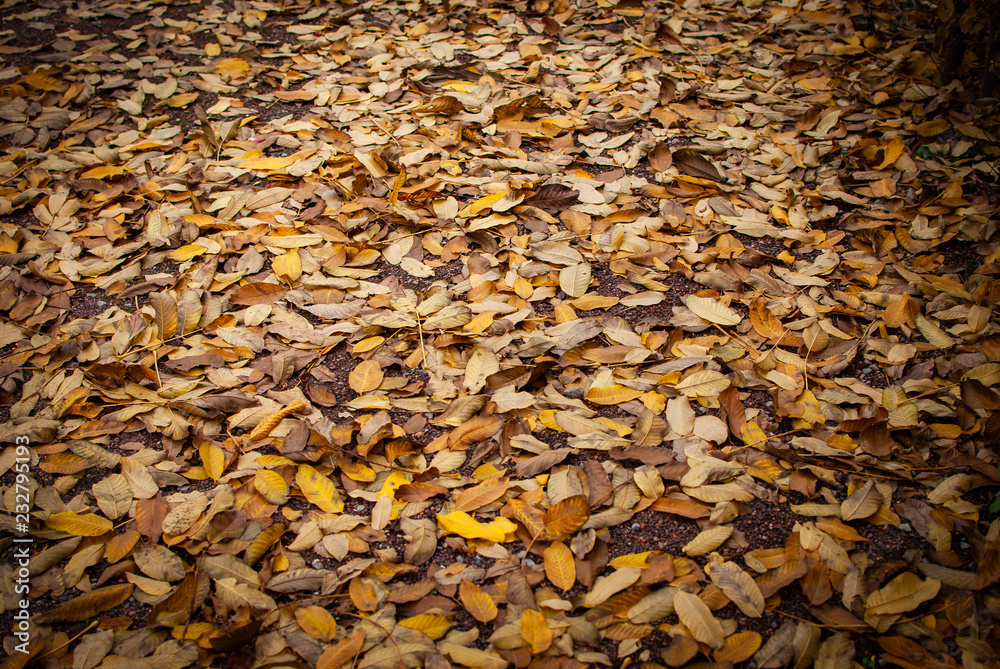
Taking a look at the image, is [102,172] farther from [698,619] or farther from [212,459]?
[698,619]

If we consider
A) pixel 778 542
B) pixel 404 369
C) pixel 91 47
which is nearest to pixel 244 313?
pixel 404 369

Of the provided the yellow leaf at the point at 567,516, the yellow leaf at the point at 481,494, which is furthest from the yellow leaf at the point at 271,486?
the yellow leaf at the point at 567,516

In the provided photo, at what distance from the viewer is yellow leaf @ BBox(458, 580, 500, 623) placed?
1.17 m

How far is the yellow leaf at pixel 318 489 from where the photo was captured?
134 cm

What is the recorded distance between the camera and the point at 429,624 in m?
1.16

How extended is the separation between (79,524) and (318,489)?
0.49 metres

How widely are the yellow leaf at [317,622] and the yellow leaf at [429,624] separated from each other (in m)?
0.13

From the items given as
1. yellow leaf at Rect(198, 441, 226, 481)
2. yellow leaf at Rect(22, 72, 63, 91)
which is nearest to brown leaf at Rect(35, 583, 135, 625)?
yellow leaf at Rect(198, 441, 226, 481)

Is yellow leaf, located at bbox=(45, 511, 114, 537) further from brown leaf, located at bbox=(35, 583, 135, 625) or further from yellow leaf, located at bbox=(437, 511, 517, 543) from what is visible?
yellow leaf, located at bbox=(437, 511, 517, 543)

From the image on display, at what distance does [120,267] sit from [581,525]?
162cm

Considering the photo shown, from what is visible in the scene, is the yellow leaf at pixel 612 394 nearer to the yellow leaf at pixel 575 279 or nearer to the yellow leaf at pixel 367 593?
the yellow leaf at pixel 575 279

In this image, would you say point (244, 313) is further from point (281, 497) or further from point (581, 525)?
point (581, 525)

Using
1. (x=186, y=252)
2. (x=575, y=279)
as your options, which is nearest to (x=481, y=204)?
(x=575, y=279)

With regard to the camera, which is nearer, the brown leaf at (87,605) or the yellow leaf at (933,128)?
the brown leaf at (87,605)
